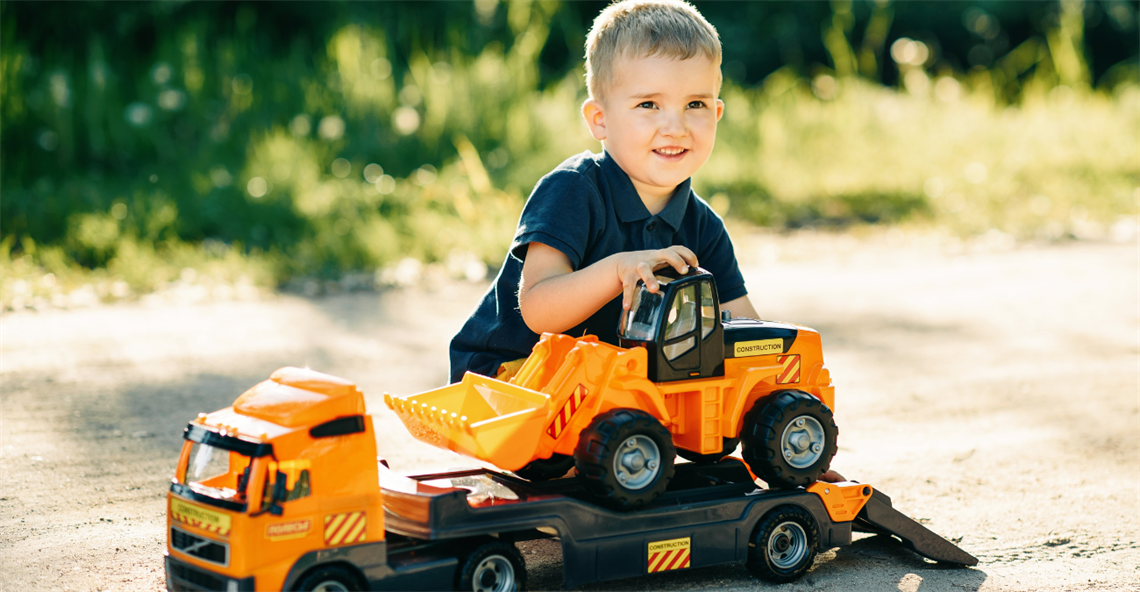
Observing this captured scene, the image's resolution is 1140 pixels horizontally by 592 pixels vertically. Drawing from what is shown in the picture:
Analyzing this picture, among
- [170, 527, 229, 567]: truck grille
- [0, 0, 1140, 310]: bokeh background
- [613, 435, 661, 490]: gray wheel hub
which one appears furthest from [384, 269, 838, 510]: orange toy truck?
[0, 0, 1140, 310]: bokeh background

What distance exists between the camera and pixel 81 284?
5992mm

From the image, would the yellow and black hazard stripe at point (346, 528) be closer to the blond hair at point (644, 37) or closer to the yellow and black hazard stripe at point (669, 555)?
the yellow and black hazard stripe at point (669, 555)

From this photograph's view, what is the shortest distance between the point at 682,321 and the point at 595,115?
2.46 ft

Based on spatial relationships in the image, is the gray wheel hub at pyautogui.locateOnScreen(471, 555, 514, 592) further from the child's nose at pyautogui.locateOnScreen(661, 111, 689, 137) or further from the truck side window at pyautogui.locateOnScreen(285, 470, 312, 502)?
the child's nose at pyautogui.locateOnScreen(661, 111, 689, 137)

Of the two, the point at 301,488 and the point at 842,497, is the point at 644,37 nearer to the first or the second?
the point at 842,497

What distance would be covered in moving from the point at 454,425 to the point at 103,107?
7.52m

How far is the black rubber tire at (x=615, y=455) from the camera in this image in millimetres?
2520

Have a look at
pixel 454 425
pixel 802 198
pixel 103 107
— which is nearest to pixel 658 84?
pixel 454 425

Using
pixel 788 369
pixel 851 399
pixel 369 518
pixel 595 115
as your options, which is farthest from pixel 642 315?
pixel 851 399

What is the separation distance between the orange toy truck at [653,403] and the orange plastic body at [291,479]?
0.96 ft

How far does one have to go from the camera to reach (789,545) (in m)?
2.90

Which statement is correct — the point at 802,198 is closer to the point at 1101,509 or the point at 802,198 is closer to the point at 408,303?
the point at 408,303

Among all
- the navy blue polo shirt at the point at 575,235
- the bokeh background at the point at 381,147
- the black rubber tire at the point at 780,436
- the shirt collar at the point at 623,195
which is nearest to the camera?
the black rubber tire at the point at 780,436

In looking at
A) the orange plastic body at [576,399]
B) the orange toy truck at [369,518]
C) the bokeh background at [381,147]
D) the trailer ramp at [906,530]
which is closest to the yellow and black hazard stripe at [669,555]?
the orange toy truck at [369,518]
